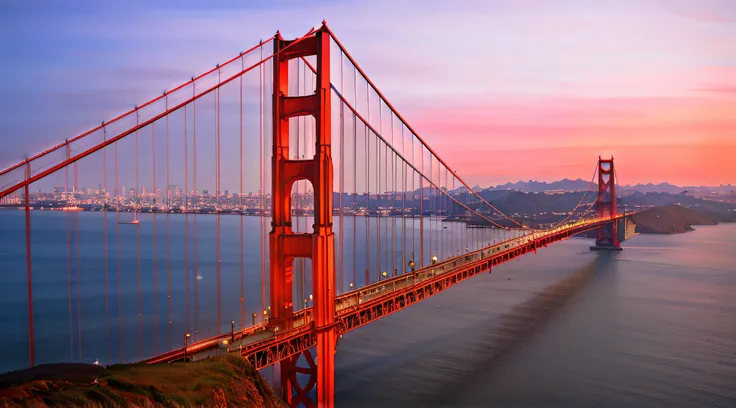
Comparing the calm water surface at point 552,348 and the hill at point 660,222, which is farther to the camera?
the hill at point 660,222

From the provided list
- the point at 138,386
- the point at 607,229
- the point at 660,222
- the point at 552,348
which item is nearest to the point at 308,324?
the point at 138,386

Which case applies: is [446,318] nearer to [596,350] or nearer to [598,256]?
[596,350]

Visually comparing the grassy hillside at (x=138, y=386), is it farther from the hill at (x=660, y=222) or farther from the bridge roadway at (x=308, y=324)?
the hill at (x=660, y=222)

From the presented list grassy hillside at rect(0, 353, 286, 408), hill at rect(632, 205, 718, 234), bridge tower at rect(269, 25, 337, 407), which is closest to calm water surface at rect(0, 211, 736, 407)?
bridge tower at rect(269, 25, 337, 407)

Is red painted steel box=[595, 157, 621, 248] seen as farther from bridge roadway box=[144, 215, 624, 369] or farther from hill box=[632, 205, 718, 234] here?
bridge roadway box=[144, 215, 624, 369]

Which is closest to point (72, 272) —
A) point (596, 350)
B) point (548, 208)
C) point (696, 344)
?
point (596, 350)

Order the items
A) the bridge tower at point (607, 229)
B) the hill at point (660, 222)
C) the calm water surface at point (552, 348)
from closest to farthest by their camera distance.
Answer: the calm water surface at point (552, 348)
the bridge tower at point (607, 229)
the hill at point (660, 222)

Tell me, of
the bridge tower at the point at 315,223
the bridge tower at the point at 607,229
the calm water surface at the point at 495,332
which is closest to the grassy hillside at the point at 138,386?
the bridge tower at the point at 315,223

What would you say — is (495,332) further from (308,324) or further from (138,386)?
(138,386)

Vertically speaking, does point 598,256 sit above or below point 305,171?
below
